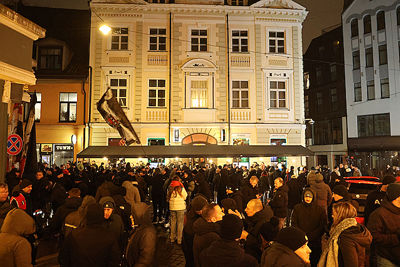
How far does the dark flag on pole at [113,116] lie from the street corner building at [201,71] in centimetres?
656

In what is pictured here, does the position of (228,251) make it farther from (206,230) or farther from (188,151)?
(188,151)

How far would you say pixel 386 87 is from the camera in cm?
3055

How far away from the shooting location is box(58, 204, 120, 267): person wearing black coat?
3982 millimetres

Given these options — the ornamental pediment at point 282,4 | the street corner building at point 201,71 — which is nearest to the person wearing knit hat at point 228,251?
the street corner building at point 201,71

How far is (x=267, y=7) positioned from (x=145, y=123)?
12862 mm

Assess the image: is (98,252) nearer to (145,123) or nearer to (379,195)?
(379,195)

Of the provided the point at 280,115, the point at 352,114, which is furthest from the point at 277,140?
the point at 352,114

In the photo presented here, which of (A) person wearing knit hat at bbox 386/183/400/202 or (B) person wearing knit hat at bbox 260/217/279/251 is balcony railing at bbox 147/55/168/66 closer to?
(B) person wearing knit hat at bbox 260/217/279/251

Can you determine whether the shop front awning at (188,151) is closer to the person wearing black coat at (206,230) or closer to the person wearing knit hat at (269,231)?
the person wearing black coat at (206,230)

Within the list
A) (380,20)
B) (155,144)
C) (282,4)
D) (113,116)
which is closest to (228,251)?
(113,116)

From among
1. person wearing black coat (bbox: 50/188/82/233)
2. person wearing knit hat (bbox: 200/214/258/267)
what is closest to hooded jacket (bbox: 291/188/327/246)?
person wearing knit hat (bbox: 200/214/258/267)

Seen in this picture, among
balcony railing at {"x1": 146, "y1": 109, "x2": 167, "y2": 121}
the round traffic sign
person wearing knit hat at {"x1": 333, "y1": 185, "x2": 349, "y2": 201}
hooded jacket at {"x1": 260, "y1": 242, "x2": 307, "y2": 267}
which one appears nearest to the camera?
hooded jacket at {"x1": 260, "y1": 242, "x2": 307, "y2": 267}

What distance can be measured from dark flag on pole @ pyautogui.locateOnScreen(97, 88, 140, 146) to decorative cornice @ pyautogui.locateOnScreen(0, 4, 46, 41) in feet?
17.0

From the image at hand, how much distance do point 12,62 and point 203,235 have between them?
9.41 m
